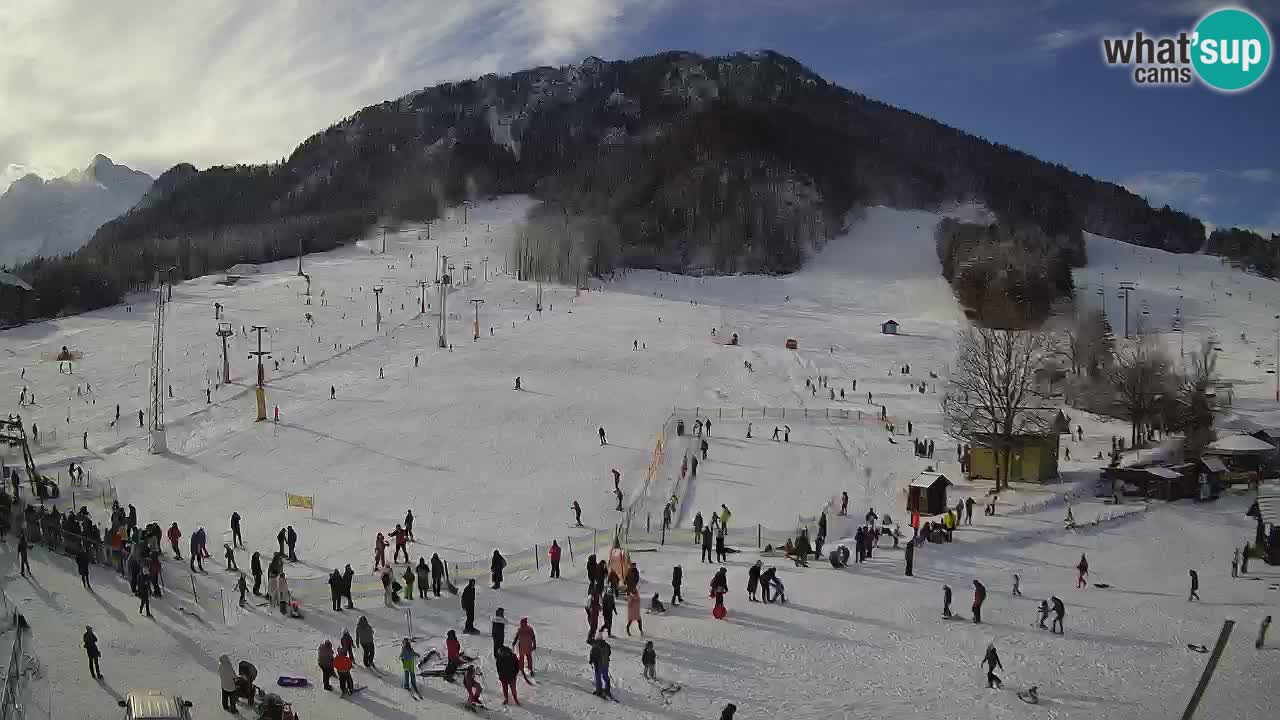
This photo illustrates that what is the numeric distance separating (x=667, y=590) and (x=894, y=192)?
14560 centimetres

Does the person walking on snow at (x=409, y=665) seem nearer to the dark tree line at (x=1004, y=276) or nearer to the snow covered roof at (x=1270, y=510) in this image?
the snow covered roof at (x=1270, y=510)

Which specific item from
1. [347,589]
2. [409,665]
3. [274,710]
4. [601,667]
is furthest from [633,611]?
[274,710]

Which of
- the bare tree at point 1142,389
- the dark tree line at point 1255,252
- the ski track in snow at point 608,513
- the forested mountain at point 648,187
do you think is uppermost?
the forested mountain at point 648,187

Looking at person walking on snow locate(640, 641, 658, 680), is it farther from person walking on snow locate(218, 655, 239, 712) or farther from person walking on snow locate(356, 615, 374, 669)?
person walking on snow locate(218, 655, 239, 712)

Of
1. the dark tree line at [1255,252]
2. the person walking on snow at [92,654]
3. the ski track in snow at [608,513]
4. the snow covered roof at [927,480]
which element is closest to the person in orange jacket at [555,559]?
the ski track in snow at [608,513]

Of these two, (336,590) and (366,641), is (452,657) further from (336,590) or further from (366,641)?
(336,590)

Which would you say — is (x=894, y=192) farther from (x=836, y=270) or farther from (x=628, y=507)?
(x=628, y=507)

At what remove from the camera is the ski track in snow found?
11625mm

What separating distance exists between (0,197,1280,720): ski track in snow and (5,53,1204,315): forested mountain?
3698cm

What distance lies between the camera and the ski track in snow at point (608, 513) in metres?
11.6

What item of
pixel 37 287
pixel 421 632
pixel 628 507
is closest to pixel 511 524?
pixel 628 507

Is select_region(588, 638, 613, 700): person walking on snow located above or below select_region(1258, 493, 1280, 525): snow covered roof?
below

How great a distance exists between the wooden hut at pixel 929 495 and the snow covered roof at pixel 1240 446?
8.73m

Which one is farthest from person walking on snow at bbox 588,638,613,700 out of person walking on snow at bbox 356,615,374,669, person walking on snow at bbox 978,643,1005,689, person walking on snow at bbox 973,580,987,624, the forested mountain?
the forested mountain
